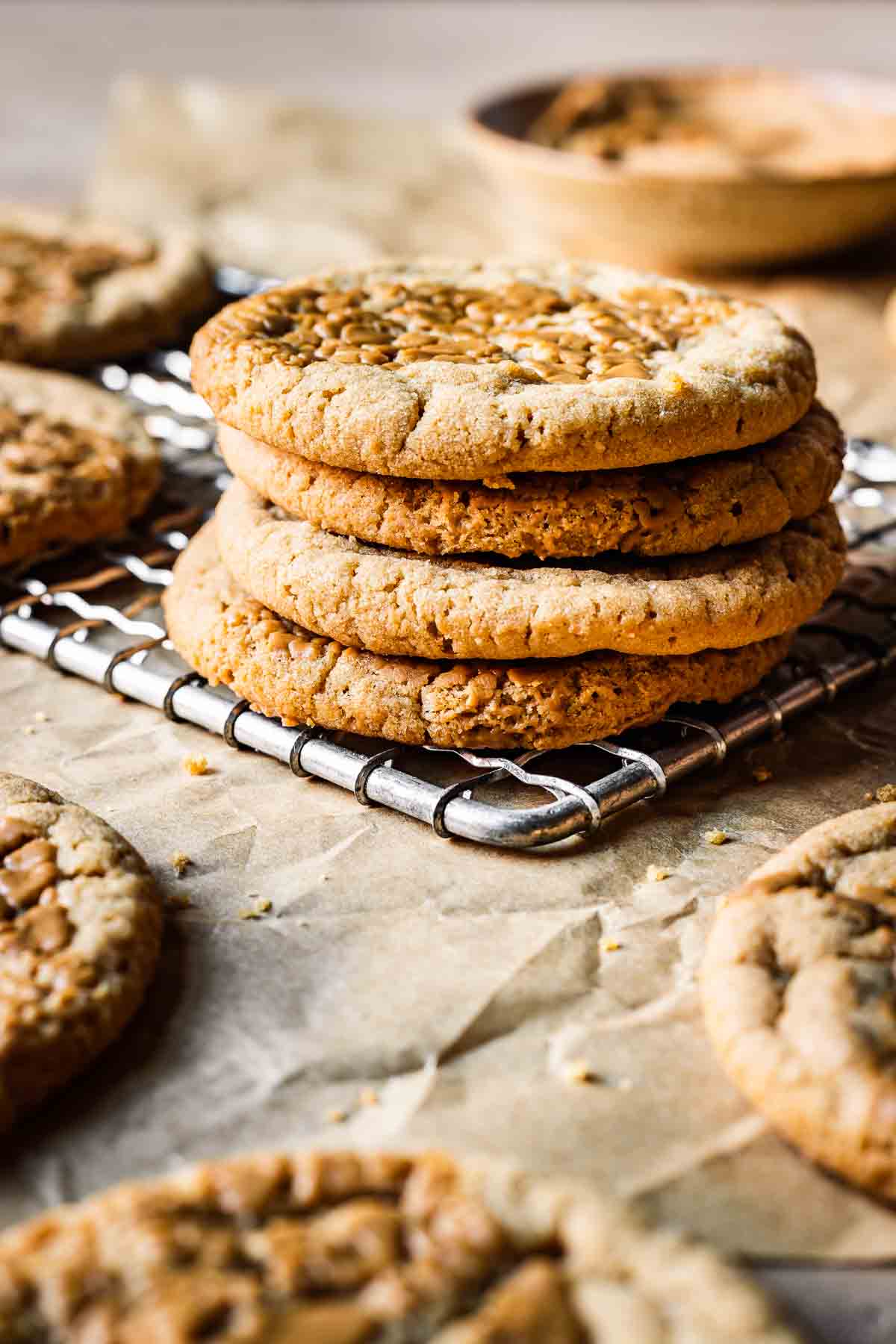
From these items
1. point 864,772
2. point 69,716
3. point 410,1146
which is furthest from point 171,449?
point 410,1146

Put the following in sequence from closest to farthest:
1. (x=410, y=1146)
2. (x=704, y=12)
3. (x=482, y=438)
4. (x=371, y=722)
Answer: (x=410, y=1146)
(x=482, y=438)
(x=371, y=722)
(x=704, y=12)

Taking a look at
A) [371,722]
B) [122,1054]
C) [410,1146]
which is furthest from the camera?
[371,722]

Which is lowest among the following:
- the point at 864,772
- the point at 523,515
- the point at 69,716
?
the point at 69,716

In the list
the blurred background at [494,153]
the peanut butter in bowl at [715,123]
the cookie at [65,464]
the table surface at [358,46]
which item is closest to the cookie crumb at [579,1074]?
the cookie at [65,464]

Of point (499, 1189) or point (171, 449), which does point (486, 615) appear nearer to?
point (499, 1189)

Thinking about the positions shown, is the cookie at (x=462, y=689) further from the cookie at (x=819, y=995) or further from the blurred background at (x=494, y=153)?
the blurred background at (x=494, y=153)

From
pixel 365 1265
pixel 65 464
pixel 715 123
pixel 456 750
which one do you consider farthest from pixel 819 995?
pixel 715 123

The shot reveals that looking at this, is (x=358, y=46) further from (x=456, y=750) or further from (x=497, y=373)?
(x=456, y=750)

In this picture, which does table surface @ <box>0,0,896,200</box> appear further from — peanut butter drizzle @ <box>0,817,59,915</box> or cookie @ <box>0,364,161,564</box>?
peanut butter drizzle @ <box>0,817,59,915</box>
